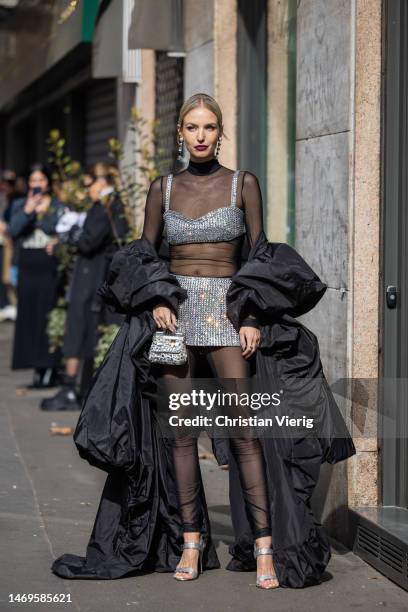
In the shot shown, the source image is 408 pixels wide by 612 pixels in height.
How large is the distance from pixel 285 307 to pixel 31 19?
1058 centimetres

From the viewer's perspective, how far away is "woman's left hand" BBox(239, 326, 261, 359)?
513 cm

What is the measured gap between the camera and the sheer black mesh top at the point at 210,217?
5.20 meters

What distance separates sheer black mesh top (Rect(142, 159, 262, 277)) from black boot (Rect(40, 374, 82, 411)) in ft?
16.8

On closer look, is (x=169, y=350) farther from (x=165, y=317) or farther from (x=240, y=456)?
(x=240, y=456)

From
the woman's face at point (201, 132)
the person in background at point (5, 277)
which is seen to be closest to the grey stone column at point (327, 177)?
the woman's face at point (201, 132)

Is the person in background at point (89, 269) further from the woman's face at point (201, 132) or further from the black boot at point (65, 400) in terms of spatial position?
the woman's face at point (201, 132)

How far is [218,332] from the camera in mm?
5199

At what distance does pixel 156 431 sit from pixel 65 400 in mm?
4896

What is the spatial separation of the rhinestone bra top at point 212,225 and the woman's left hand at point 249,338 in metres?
0.39

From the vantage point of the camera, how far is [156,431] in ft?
17.8

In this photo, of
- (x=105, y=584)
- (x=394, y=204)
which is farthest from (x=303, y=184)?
(x=105, y=584)

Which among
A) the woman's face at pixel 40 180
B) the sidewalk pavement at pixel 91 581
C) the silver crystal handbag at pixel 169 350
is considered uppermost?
the woman's face at pixel 40 180

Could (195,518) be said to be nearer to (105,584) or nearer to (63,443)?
(105,584)

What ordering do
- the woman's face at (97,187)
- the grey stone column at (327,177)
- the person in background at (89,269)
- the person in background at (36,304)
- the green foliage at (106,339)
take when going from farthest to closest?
the person in background at (36,304), the woman's face at (97,187), the person in background at (89,269), the green foliage at (106,339), the grey stone column at (327,177)
